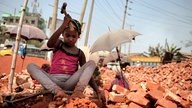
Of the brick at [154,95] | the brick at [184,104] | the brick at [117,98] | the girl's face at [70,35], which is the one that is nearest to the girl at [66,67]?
the girl's face at [70,35]

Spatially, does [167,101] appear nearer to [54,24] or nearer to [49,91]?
[49,91]

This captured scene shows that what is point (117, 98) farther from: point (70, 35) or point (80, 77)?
point (70, 35)

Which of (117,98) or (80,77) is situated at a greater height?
(80,77)

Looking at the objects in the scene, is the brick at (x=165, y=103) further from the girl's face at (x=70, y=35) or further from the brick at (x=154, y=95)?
the girl's face at (x=70, y=35)

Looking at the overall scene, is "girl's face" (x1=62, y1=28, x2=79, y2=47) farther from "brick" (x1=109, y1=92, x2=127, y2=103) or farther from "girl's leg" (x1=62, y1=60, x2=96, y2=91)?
"brick" (x1=109, y1=92, x2=127, y2=103)

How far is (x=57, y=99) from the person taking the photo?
8.36 ft

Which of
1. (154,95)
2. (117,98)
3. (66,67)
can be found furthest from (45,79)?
(154,95)

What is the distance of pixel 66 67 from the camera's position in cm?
310

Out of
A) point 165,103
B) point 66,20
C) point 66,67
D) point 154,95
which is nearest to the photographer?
point 66,20

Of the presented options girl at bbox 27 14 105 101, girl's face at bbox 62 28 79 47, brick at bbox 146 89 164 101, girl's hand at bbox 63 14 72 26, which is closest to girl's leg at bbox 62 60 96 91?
girl at bbox 27 14 105 101

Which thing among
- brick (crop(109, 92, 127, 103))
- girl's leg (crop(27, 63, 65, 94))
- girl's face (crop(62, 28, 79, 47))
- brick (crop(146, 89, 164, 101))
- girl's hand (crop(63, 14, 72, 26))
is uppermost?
girl's hand (crop(63, 14, 72, 26))

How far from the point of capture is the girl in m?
2.84

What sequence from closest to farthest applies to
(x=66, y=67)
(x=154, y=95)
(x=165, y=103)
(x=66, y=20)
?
(x=66, y=20)
(x=66, y=67)
(x=165, y=103)
(x=154, y=95)

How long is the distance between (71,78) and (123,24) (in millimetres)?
25141
